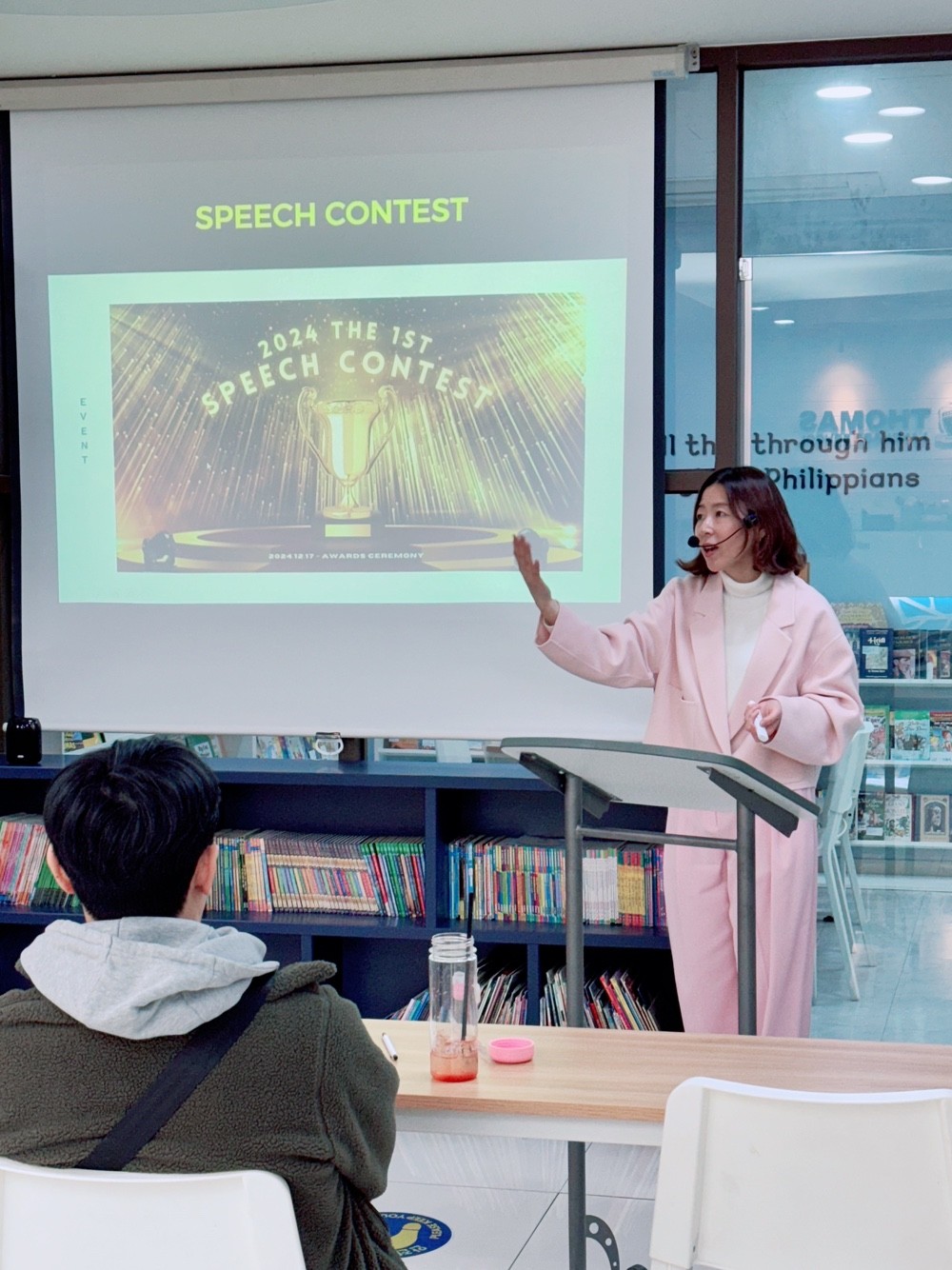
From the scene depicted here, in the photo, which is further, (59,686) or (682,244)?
(59,686)

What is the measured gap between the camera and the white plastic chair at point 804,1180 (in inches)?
57.4

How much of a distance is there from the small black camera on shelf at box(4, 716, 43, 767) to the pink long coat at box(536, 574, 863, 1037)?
5.80 ft

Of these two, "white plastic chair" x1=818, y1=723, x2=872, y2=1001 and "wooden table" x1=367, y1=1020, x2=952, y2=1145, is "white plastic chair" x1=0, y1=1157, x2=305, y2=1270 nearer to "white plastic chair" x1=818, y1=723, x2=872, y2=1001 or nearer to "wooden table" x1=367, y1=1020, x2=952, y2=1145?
"wooden table" x1=367, y1=1020, x2=952, y2=1145

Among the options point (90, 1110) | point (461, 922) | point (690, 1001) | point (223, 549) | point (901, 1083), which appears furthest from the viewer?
point (223, 549)

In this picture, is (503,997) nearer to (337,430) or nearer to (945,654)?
(945,654)

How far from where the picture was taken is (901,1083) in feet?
6.07

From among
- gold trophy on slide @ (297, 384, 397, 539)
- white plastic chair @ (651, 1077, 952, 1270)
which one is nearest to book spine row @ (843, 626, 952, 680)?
gold trophy on slide @ (297, 384, 397, 539)

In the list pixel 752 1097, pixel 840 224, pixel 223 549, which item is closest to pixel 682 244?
pixel 840 224

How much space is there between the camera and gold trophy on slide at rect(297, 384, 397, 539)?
4.31 metres

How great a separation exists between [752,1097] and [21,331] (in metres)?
3.69

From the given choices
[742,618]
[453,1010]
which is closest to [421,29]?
[742,618]

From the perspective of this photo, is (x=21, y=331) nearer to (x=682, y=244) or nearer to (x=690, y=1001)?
(x=682, y=244)

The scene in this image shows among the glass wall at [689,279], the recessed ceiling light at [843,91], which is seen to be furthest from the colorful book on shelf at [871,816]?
the recessed ceiling light at [843,91]

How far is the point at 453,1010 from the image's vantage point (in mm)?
1935
